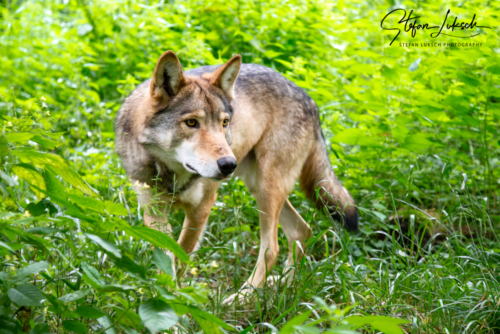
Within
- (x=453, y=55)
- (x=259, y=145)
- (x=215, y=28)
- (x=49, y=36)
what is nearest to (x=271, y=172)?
(x=259, y=145)

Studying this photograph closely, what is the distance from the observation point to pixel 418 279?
294 centimetres

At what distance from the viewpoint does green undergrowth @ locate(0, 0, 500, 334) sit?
5.25ft

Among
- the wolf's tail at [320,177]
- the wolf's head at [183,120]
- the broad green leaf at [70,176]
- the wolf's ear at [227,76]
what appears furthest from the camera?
the wolf's tail at [320,177]

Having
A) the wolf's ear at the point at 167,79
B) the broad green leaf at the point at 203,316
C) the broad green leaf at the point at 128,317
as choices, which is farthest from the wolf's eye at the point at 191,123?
the broad green leaf at the point at 203,316

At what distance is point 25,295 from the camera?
58.9 inches

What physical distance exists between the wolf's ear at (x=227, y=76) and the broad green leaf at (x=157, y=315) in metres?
2.32

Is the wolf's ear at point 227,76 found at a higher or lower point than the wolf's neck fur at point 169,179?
higher

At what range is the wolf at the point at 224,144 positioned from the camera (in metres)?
3.23

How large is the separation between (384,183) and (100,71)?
417 centimetres

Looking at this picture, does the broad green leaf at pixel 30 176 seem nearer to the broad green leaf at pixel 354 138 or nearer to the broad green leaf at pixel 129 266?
the broad green leaf at pixel 129 266

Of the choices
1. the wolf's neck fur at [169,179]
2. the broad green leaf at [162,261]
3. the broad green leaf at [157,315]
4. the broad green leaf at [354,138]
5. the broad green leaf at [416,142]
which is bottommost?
the wolf's neck fur at [169,179]

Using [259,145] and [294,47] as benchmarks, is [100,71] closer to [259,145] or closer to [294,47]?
[294,47]

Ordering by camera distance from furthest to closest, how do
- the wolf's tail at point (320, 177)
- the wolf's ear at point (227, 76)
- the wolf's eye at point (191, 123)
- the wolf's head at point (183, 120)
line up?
the wolf's tail at point (320, 177)
the wolf's ear at point (227, 76)
the wolf's eye at point (191, 123)
the wolf's head at point (183, 120)

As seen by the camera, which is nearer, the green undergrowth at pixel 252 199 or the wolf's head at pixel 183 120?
the green undergrowth at pixel 252 199
